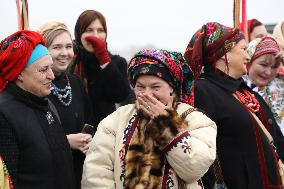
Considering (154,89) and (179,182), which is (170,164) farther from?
(154,89)

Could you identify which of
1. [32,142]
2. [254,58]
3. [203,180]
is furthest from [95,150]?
[254,58]

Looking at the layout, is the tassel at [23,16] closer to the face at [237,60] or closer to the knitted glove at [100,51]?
the knitted glove at [100,51]

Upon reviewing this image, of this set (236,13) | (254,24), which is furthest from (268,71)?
(254,24)

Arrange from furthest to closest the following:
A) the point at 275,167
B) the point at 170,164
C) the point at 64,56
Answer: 1. the point at 64,56
2. the point at 275,167
3. the point at 170,164

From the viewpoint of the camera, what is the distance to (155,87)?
364 cm

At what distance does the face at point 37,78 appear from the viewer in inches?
149

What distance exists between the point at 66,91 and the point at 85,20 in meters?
1.25

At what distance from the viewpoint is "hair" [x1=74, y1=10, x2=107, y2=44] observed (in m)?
5.77

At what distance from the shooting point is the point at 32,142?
11.7 ft

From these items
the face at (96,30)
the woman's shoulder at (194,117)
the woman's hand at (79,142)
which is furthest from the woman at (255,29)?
the woman's shoulder at (194,117)

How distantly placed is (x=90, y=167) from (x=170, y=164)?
0.47 m

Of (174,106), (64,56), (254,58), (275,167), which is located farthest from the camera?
(254,58)

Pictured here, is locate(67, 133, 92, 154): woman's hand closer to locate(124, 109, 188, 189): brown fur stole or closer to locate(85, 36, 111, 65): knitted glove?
locate(124, 109, 188, 189): brown fur stole

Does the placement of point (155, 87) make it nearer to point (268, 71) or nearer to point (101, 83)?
point (101, 83)
